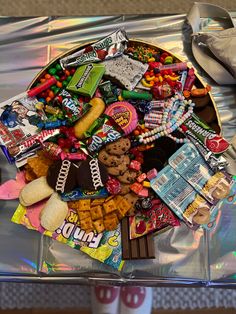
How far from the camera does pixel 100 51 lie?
32.1 inches

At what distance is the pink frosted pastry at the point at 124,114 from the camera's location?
76 cm

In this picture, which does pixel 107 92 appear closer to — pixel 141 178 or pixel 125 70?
pixel 125 70

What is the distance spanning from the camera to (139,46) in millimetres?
832

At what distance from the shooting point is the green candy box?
2.55ft

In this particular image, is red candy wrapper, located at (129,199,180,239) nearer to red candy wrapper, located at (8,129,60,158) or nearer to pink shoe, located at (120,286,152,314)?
red candy wrapper, located at (8,129,60,158)

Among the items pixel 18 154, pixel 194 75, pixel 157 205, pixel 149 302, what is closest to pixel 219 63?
pixel 194 75

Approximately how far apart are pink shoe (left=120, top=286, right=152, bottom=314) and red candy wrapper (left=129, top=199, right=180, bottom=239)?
38 centimetres

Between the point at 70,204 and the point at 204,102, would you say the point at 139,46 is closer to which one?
the point at 204,102

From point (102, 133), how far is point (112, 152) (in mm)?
37

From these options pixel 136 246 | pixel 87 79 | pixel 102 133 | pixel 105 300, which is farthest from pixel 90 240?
pixel 105 300

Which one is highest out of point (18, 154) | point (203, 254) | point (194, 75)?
point (194, 75)

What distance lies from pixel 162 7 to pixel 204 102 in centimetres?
47

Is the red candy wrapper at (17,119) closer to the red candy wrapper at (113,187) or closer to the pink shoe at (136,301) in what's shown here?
the red candy wrapper at (113,187)

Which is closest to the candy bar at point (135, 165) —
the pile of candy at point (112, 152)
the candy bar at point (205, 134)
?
the pile of candy at point (112, 152)
